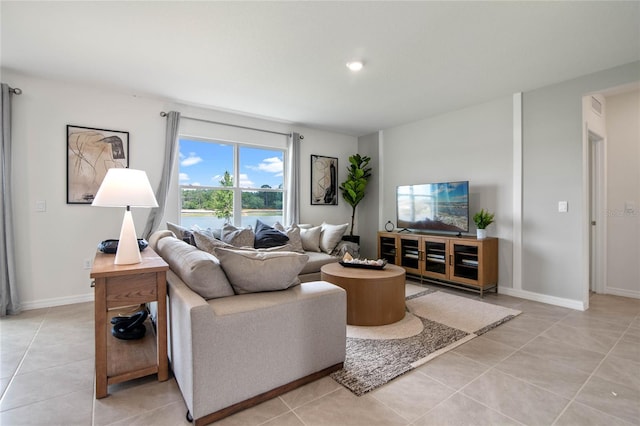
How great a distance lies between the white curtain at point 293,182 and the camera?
505 centimetres

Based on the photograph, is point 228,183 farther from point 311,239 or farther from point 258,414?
point 258,414

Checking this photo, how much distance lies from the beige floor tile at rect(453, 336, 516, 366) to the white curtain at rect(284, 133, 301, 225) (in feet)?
10.6

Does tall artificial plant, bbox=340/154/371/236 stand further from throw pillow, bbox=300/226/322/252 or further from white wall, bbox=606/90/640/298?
white wall, bbox=606/90/640/298

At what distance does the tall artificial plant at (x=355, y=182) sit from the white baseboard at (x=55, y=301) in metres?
4.06

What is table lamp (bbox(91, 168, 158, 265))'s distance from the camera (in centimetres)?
192

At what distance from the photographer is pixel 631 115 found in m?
3.84

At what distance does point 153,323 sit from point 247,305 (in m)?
1.47

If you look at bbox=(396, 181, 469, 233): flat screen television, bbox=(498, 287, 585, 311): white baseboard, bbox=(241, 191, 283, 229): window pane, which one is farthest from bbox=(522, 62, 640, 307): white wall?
bbox=(241, 191, 283, 229): window pane

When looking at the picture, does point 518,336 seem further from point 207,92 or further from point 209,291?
point 207,92

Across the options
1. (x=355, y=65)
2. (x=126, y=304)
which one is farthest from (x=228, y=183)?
(x=126, y=304)

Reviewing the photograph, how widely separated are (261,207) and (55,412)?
11.5 ft

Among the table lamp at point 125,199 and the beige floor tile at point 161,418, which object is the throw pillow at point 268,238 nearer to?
the table lamp at point 125,199

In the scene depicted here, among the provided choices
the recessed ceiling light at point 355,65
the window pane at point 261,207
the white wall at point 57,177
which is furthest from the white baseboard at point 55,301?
the recessed ceiling light at point 355,65

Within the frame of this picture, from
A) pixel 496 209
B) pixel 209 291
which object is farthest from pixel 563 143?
pixel 209 291
